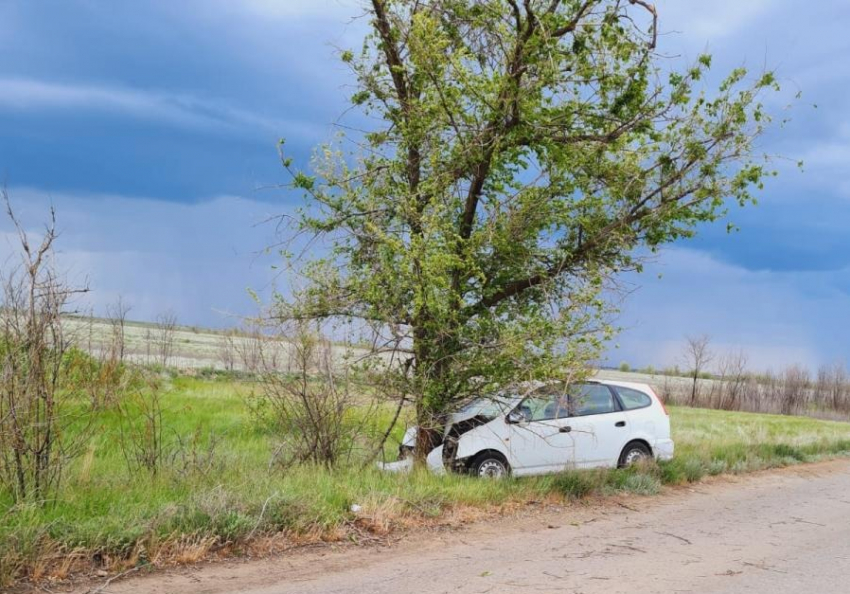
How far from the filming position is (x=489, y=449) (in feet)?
38.3

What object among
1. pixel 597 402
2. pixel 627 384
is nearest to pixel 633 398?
pixel 627 384

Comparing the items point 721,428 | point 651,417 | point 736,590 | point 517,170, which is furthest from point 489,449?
point 721,428

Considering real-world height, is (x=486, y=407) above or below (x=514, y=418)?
above

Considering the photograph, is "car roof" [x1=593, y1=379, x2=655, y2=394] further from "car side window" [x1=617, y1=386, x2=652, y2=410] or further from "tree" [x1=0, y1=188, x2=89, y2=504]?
"tree" [x1=0, y1=188, x2=89, y2=504]

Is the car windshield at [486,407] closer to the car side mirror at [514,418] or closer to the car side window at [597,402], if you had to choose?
the car side mirror at [514,418]

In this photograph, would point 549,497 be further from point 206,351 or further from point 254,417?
point 206,351

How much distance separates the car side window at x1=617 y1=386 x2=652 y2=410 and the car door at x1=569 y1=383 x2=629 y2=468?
173 mm

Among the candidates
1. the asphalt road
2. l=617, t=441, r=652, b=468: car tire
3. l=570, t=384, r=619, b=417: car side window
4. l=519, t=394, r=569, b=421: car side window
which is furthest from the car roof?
the asphalt road

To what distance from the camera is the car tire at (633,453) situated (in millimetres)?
12945

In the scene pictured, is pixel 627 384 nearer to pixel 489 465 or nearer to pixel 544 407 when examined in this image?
pixel 544 407

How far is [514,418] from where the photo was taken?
11.7 meters

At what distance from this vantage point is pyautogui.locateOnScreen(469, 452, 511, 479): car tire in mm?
11578

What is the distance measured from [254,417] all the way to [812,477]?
9.92m

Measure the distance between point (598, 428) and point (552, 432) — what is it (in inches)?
37.3
